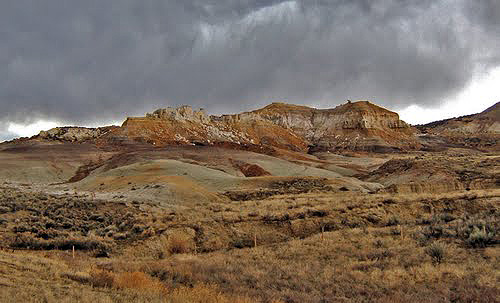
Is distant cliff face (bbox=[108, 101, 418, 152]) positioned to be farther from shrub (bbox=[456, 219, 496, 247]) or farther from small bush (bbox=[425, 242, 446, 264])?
small bush (bbox=[425, 242, 446, 264])

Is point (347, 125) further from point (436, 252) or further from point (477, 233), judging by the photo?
point (436, 252)

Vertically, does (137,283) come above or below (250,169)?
below

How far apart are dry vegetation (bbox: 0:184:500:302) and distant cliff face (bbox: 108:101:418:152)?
97924mm

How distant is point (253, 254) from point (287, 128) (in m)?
153

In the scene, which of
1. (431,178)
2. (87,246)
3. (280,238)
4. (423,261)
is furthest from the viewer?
(431,178)

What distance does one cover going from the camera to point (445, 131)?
18150 centimetres

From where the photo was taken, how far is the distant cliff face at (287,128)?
134 m

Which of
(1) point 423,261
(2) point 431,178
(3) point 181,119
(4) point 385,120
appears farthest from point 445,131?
(1) point 423,261

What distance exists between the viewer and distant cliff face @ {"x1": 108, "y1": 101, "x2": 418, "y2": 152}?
133625 mm

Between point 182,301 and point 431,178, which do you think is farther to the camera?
point 431,178

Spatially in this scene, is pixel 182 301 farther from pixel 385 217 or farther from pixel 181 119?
pixel 181 119

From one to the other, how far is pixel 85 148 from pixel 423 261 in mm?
109019

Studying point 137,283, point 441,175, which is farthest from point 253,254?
point 441,175

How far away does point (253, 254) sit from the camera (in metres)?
18.0
